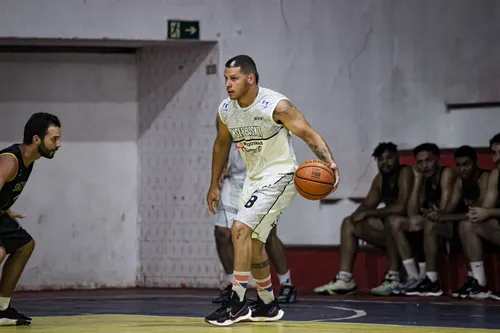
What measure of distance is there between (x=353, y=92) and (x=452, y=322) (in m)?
4.94

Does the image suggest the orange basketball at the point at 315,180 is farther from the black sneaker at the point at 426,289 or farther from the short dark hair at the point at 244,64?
the black sneaker at the point at 426,289

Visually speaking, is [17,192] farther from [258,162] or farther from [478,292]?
[478,292]

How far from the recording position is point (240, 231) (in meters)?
7.37

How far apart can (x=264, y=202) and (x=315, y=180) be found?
50 cm

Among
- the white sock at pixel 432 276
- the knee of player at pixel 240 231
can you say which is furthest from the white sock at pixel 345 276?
the knee of player at pixel 240 231

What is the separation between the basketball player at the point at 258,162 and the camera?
7383mm

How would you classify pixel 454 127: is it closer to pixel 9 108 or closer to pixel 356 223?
pixel 356 223

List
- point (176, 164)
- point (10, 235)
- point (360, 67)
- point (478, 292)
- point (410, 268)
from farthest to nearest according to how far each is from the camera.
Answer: point (176, 164) < point (360, 67) < point (410, 268) < point (478, 292) < point (10, 235)

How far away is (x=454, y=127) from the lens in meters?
12.0

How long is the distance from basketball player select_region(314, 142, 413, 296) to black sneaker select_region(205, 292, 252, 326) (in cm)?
371

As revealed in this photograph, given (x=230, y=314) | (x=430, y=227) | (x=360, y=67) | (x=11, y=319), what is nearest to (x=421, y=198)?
(x=430, y=227)

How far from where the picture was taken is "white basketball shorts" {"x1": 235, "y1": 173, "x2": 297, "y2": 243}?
24.5 feet

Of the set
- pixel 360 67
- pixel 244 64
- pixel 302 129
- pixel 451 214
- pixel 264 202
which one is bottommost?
pixel 451 214

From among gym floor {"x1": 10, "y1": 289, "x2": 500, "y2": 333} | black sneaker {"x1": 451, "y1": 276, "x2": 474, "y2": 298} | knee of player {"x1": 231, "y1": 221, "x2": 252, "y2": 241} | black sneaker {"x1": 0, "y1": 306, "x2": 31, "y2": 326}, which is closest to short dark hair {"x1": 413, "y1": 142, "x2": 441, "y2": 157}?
black sneaker {"x1": 451, "y1": 276, "x2": 474, "y2": 298}
